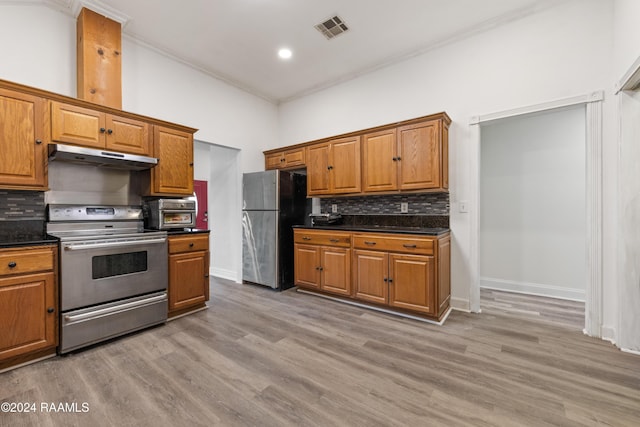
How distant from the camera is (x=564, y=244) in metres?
3.58

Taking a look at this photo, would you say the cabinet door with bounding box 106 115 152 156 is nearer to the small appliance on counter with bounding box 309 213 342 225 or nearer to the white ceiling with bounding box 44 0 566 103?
the white ceiling with bounding box 44 0 566 103

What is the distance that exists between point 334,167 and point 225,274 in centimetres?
267

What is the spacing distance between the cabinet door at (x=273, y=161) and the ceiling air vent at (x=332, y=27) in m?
1.78

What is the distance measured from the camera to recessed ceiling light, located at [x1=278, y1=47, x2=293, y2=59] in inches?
137

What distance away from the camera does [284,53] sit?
354 centimetres

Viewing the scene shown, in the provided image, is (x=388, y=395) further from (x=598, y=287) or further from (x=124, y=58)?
(x=124, y=58)

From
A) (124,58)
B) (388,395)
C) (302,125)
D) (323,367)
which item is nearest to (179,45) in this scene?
(124,58)

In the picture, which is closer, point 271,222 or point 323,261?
point 323,261

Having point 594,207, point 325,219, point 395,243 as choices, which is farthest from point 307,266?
point 594,207

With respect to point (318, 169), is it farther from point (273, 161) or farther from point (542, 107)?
point (542, 107)

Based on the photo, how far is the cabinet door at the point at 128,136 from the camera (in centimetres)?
266

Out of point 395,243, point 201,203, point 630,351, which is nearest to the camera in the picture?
point 630,351

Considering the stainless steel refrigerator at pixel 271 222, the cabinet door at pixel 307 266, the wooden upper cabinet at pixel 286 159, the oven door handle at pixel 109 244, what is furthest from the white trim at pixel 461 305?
the oven door handle at pixel 109 244

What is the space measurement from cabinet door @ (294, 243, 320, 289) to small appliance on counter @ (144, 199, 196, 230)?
1.41 metres
